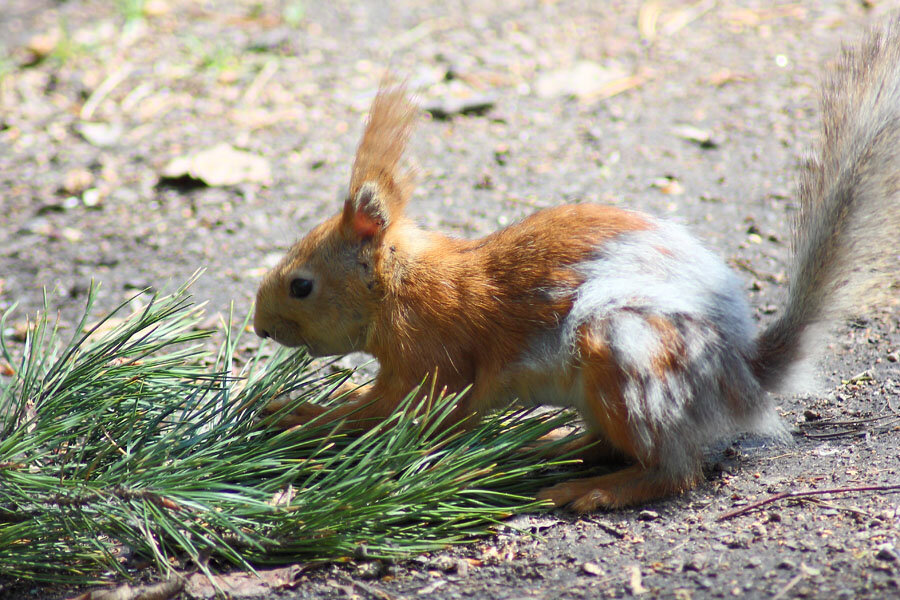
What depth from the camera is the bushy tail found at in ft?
6.85

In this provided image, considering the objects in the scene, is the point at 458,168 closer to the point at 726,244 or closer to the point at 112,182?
the point at 726,244

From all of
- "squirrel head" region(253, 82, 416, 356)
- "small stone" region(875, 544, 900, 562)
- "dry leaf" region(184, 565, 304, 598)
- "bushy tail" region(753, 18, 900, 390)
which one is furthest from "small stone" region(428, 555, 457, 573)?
"bushy tail" region(753, 18, 900, 390)

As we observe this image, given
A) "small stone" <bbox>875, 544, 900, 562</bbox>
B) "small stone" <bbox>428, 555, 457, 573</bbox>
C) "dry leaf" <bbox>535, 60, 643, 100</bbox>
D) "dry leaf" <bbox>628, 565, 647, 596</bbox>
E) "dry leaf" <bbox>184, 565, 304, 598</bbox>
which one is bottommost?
"small stone" <bbox>428, 555, 457, 573</bbox>

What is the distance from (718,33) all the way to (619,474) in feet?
10.8

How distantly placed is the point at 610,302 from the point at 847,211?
1.99 ft

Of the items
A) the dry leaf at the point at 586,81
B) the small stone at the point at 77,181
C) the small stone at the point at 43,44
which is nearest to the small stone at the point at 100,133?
the small stone at the point at 77,181

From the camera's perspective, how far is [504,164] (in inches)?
156

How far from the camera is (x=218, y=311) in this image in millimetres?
3180

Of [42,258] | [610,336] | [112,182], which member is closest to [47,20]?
[112,182]

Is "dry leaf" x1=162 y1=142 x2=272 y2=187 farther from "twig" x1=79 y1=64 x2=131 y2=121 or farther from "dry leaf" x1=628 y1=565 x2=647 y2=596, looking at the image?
"dry leaf" x1=628 y1=565 x2=647 y2=596

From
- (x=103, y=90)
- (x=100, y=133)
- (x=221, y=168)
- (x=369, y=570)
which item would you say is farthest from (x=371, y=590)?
(x=103, y=90)

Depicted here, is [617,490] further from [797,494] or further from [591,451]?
[797,494]

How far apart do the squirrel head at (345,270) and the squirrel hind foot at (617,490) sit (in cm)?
70

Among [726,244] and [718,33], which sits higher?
[718,33]
